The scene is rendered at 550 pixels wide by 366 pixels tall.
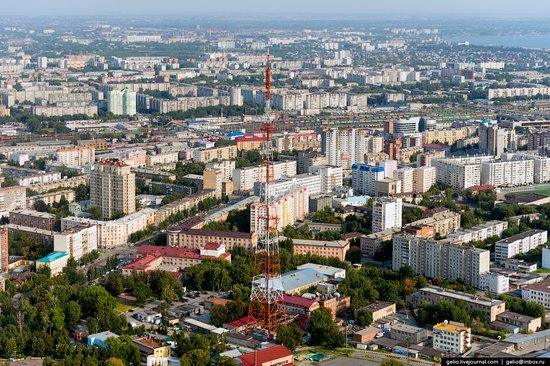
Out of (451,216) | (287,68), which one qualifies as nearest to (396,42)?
(287,68)

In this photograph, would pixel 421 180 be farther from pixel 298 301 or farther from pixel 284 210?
pixel 298 301

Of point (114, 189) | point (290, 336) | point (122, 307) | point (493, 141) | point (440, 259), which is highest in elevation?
point (493, 141)

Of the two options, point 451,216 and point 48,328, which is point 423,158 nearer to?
point 451,216

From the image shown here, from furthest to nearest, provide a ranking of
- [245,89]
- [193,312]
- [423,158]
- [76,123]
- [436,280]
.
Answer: [245,89] → [76,123] → [423,158] → [436,280] → [193,312]

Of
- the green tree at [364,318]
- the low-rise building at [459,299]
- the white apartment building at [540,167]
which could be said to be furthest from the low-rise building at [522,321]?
the white apartment building at [540,167]

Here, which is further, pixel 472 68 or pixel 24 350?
pixel 472 68

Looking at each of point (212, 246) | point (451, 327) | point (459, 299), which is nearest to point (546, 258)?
point (459, 299)
